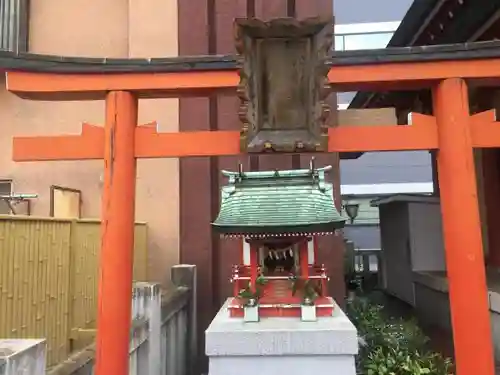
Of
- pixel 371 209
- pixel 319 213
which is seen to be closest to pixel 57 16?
pixel 319 213

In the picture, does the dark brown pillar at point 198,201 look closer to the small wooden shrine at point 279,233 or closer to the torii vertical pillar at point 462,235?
the small wooden shrine at point 279,233

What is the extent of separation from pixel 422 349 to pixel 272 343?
3.51m

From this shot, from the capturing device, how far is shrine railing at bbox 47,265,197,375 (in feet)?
15.6

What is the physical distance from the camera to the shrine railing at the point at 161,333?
4.76m

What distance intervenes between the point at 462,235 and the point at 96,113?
665 cm

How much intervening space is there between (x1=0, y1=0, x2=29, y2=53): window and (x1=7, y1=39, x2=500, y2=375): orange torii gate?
14.6ft

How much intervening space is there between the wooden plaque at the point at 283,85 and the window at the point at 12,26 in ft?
19.4

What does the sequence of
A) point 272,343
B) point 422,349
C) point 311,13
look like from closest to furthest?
point 272,343 → point 422,349 → point 311,13

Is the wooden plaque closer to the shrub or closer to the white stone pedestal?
the white stone pedestal

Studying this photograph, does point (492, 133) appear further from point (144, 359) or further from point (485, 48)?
point (144, 359)

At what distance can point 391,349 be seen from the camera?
6.95 metres

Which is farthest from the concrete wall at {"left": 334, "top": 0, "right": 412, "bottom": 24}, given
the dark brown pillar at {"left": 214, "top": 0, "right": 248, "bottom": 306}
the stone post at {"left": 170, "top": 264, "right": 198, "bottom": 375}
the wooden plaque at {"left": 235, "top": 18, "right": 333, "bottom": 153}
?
the wooden plaque at {"left": 235, "top": 18, "right": 333, "bottom": 153}

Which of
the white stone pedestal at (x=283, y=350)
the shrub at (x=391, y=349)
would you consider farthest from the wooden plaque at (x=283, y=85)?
the shrub at (x=391, y=349)

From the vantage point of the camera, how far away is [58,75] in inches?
192
